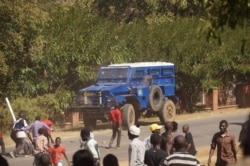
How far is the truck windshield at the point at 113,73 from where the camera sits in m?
31.4

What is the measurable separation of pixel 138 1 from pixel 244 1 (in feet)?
132

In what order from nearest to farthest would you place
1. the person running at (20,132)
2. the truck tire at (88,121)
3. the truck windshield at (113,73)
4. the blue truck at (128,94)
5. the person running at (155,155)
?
the person running at (155,155) < the person running at (20,132) < the blue truck at (128,94) < the truck tire at (88,121) < the truck windshield at (113,73)

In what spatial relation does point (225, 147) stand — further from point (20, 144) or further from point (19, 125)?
point (20, 144)

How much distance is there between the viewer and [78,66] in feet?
118

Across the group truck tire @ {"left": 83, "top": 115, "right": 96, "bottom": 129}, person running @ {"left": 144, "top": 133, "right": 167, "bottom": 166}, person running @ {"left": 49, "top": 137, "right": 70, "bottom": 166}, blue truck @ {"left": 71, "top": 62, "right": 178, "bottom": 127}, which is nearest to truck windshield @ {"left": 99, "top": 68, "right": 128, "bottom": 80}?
blue truck @ {"left": 71, "top": 62, "right": 178, "bottom": 127}

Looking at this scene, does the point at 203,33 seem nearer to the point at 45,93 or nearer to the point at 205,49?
the point at 45,93

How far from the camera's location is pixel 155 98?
32250 millimetres

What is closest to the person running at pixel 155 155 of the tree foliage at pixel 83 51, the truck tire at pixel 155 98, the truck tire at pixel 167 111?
the tree foliage at pixel 83 51

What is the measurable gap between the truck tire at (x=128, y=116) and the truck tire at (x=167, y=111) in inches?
93.1

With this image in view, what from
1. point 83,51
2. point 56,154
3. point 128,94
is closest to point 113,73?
point 128,94

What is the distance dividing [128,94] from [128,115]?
57.7 inches

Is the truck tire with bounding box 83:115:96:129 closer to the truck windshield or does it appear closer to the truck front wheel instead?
the truck front wheel

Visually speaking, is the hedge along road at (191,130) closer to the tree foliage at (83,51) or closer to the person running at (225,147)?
the tree foliage at (83,51)

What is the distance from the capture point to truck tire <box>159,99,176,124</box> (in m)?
32.2
